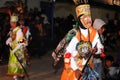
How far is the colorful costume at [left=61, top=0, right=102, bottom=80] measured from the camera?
6773 mm

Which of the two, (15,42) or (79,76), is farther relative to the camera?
(15,42)

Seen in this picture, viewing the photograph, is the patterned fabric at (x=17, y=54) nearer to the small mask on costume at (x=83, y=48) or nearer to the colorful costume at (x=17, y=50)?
the colorful costume at (x=17, y=50)

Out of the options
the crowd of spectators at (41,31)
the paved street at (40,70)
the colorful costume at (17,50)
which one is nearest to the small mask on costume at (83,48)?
Result: the colorful costume at (17,50)

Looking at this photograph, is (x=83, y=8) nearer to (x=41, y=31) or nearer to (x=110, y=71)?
(x=110, y=71)

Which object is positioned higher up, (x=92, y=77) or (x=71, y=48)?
(x=71, y=48)

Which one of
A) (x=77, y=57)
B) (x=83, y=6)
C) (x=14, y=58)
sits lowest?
(x=14, y=58)

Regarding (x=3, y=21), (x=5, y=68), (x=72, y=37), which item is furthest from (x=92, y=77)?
(x=3, y=21)

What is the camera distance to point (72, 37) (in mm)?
6820

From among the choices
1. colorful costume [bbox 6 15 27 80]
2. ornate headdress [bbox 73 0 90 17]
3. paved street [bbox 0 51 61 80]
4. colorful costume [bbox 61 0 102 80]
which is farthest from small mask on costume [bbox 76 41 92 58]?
paved street [bbox 0 51 61 80]

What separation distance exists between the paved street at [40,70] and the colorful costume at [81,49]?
4630mm

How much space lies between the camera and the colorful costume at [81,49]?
6.77 metres

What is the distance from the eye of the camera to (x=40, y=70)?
41.8 feet

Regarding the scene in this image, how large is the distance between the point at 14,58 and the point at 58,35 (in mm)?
9093

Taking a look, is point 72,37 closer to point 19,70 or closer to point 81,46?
point 81,46
